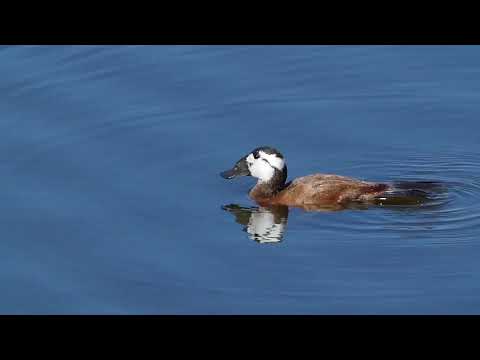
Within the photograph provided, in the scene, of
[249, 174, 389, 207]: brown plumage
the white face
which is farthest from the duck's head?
[249, 174, 389, 207]: brown plumage

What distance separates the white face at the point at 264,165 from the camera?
15.9 meters

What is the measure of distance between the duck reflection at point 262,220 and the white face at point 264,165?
0.50 meters

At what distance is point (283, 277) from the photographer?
13.3 m

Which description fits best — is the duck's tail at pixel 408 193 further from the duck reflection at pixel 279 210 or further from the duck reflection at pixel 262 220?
the duck reflection at pixel 262 220

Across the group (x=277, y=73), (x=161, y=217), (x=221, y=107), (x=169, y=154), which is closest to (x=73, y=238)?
(x=161, y=217)

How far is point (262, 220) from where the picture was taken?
1537 cm

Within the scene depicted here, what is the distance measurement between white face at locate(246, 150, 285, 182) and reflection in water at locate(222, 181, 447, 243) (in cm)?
50

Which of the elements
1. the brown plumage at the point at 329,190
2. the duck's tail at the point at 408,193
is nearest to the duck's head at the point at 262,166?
the brown plumage at the point at 329,190

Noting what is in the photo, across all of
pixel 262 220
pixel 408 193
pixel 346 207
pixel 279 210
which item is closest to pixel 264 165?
pixel 279 210

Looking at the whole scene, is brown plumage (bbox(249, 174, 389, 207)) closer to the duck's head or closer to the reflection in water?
the reflection in water

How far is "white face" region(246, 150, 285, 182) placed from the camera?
1587cm

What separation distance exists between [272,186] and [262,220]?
75 centimetres

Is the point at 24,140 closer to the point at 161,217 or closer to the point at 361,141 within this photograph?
the point at 161,217

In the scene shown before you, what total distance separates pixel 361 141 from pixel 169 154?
274cm
